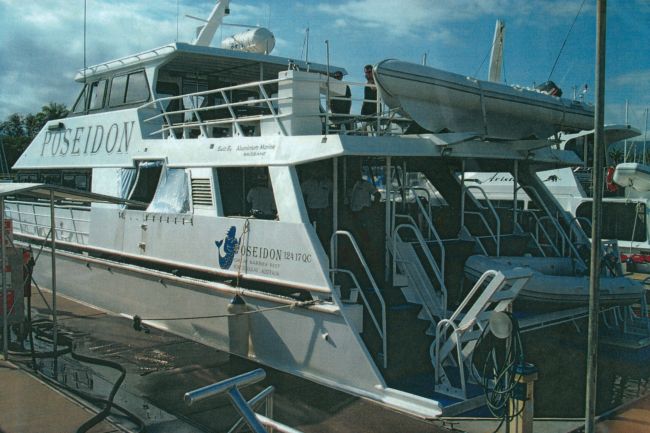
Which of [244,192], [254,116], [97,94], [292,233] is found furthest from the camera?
[97,94]

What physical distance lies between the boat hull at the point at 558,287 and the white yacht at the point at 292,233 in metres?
0.05

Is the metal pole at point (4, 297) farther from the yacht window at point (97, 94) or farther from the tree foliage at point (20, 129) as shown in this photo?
the tree foliage at point (20, 129)

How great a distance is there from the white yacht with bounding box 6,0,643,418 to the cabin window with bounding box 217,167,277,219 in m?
0.03

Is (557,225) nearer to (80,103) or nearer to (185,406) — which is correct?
(185,406)

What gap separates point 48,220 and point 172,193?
520 centimetres

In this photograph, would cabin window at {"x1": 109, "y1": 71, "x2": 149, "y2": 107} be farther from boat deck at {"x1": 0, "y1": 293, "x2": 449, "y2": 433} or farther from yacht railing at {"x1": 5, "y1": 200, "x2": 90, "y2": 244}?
boat deck at {"x1": 0, "y1": 293, "x2": 449, "y2": 433}

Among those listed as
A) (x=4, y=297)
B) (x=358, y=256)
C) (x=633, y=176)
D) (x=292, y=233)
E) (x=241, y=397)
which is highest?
(x=633, y=176)

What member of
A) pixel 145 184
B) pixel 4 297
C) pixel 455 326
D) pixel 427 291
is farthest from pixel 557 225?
pixel 4 297

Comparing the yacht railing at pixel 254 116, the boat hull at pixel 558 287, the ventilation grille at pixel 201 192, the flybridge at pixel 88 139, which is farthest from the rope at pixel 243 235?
the flybridge at pixel 88 139

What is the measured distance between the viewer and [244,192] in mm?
8578

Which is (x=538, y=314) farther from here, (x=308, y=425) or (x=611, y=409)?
(x=308, y=425)

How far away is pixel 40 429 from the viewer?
542cm

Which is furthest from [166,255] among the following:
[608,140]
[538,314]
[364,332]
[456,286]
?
[608,140]

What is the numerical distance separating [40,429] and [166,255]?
3.56m
